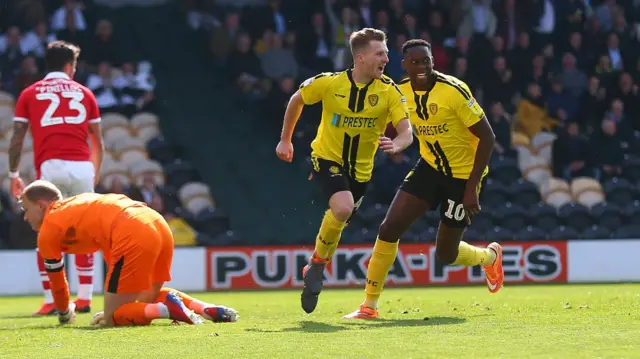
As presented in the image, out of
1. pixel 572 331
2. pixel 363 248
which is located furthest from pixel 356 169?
pixel 363 248

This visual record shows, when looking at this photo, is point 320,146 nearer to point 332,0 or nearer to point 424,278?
point 424,278

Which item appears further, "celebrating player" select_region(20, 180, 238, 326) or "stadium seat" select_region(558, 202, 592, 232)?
"stadium seat" select_region(558, 202, 592, 232)

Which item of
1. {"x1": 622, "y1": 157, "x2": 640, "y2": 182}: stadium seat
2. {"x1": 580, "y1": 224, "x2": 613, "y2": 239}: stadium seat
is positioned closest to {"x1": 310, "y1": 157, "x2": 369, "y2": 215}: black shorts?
{"x1": 580, "y1": 224, "x2": 613, "y2": 239}: stadium seat

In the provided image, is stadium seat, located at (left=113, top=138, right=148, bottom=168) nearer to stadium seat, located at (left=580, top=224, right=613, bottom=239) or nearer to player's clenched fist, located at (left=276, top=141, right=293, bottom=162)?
stadium seat, located at (left=580, top=224, right=613, bottom=239)

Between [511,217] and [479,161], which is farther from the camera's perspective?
[511,217]

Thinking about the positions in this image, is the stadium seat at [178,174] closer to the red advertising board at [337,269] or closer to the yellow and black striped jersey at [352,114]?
the red advertising board at [337,269]

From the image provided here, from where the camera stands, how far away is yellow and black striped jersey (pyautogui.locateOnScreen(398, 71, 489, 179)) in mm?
9484

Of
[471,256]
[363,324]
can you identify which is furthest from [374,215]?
[363,324]

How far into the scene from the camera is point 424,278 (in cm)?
Answer: 1652

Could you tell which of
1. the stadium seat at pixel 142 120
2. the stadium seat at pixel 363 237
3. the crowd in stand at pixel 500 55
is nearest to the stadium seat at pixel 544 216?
the crowd in stand at pixel 500 55

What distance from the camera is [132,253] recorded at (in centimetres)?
888

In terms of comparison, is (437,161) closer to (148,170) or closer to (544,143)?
(148,170)

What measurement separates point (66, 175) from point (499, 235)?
26.7 ft

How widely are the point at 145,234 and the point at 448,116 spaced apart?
8.25 feet
